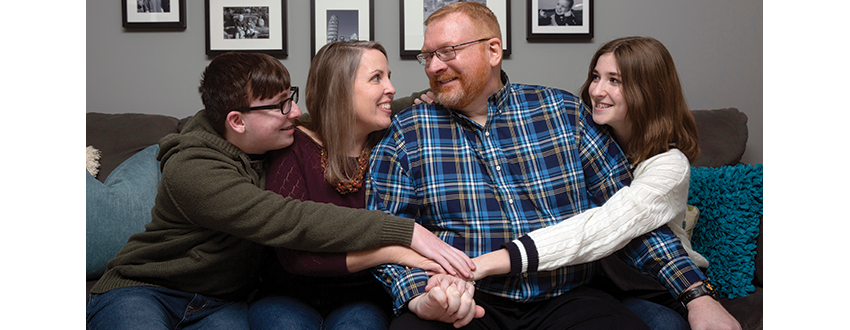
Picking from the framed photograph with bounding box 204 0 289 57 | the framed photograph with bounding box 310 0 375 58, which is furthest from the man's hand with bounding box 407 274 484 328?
the framed photograph with bounding box 204 0 289 57

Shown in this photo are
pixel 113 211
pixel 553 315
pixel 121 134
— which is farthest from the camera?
pixel 121 134

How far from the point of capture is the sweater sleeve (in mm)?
1311

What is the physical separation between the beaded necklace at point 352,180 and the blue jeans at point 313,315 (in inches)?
13.7

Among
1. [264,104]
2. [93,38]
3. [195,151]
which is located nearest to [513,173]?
[264,104]

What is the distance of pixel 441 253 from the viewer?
130 centimetres

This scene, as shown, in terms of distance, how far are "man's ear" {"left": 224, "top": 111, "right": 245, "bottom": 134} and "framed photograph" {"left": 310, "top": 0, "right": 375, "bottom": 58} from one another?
113cm

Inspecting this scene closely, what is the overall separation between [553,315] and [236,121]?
1099 millimetres

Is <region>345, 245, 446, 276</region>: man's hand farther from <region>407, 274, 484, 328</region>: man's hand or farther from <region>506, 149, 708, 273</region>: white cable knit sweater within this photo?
<region>506, 149, 708, 273</region>: white cable knit sweater

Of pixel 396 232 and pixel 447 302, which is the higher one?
pixel 396 232

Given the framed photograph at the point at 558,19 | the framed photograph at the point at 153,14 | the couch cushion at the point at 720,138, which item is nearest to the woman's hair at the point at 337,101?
the framed photograph at the point at 558,19

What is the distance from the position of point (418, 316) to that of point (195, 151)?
2.49 ft

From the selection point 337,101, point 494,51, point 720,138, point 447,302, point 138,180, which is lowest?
point 447,302

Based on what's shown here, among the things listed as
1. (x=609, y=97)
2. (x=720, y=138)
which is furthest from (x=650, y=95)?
(x=720, y=138)

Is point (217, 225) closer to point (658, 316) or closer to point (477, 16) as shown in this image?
point (477, 16)
